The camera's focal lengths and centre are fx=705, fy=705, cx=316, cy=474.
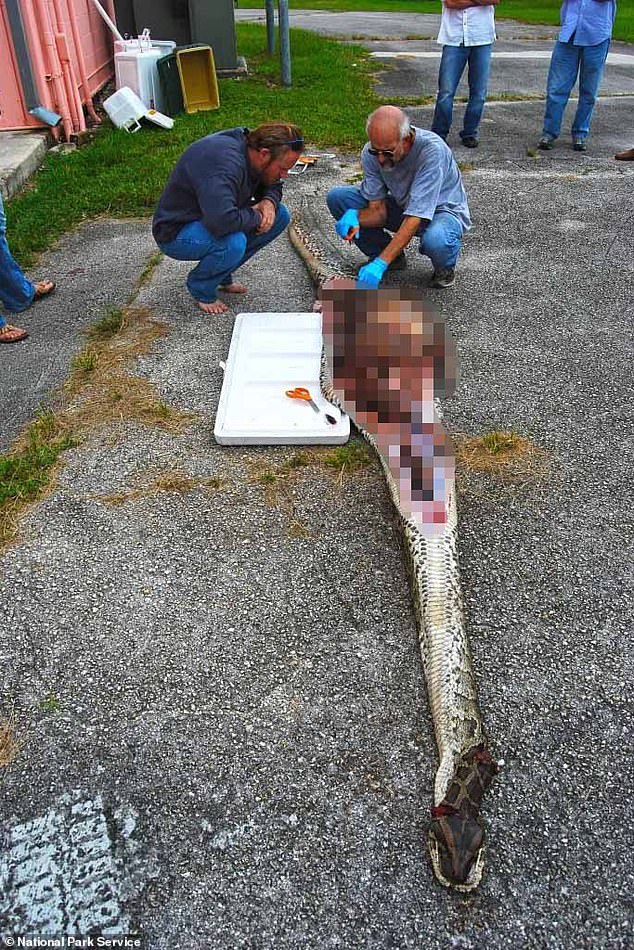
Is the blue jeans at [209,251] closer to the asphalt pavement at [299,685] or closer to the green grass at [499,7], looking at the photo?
the asphalt pavement at [299,685]

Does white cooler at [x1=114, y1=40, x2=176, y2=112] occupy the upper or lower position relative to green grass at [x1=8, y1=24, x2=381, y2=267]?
upper

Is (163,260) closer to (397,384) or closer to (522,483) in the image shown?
(397,384)

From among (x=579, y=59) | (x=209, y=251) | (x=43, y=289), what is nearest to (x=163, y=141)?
(x=43, y=289)

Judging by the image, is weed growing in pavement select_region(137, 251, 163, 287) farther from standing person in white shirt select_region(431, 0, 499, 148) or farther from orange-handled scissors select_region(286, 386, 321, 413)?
standing person in white shirt select_region(431, 0, 499, 148)

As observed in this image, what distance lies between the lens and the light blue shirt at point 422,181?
13.1ft

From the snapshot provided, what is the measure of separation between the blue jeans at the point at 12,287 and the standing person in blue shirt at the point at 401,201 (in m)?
2.05

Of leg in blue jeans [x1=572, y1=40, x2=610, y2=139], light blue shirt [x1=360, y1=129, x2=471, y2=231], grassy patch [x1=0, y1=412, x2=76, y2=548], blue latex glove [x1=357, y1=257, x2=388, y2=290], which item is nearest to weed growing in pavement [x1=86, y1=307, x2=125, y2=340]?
grassy patch [x1=0, y1=412, x2=76, y2=548]

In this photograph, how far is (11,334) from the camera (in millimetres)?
4301

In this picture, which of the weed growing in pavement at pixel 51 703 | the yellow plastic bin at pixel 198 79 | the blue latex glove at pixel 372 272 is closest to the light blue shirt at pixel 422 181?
the blue latex glove at pixel 372 272

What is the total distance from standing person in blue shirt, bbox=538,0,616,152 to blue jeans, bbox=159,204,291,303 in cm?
444

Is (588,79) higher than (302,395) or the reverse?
higher

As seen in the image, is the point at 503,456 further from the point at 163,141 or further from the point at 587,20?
the point at 163,141

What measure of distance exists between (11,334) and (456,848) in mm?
3810

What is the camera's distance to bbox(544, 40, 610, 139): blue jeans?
708 centimetres
